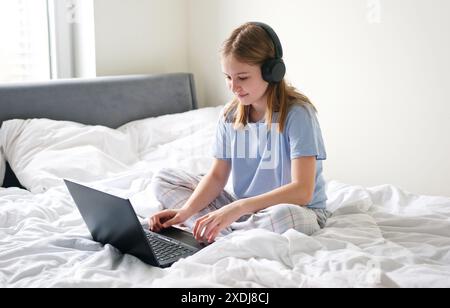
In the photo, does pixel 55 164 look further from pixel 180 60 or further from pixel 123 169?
pixel 180 60

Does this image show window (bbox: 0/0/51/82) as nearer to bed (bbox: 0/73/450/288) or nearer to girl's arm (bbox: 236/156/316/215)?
bed (bbox: 0/73/450/288)

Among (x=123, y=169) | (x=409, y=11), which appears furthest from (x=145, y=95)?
(x=409, y=11)

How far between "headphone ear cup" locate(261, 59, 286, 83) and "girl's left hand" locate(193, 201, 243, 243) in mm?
376

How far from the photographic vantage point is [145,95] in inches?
108

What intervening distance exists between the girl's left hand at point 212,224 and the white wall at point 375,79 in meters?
1.17

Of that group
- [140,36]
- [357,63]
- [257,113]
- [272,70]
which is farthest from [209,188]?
[140,36]

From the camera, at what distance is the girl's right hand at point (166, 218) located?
62.0 inches

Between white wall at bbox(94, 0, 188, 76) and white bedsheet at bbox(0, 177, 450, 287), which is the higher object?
white wall at bbox(94, 0, 188, 76)

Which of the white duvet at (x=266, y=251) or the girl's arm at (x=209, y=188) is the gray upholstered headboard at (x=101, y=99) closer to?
the white duvet at (x=266, y=251)

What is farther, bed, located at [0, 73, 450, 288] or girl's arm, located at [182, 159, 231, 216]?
girl's arm, located at [182, 159, 231, 216]

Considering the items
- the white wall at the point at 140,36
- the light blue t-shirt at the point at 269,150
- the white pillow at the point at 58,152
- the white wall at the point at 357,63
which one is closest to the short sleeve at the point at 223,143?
the light blue t-shirt at the point at 269,150

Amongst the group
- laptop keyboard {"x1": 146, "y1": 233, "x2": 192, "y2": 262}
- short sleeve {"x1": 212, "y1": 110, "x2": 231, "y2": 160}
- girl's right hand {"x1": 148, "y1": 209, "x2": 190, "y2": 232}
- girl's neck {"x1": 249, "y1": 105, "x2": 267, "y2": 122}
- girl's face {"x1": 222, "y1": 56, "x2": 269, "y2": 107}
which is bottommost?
laptop keyboard {"x1": 146, "y1": 233, "x2": 192, "y2": 262}

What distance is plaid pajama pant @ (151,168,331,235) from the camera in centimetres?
147

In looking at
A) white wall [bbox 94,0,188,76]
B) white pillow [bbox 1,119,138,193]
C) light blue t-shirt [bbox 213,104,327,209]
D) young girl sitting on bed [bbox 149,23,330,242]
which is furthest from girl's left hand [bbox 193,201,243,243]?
white wall [bbox 94,0,188,76]
